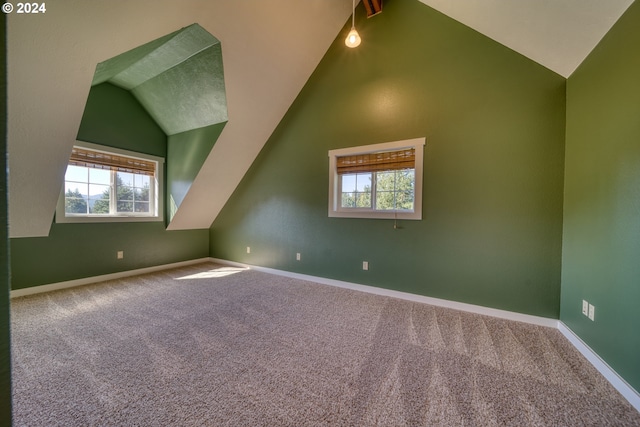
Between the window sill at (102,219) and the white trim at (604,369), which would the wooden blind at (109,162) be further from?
the white trim at (604,369)

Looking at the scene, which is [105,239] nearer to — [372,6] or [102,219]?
[102,219]

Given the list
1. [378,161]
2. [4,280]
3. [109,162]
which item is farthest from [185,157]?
[4,280]

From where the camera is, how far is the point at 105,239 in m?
3.68

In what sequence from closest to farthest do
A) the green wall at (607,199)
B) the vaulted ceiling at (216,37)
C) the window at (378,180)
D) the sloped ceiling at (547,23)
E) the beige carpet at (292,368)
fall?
the beige carpet at (292,368) < the green wall at (607,199) < the sloped ceiling at (547,23) < the vaulted ceiling at (216,37) < the window at (378,180)

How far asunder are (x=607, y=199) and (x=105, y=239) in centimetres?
574

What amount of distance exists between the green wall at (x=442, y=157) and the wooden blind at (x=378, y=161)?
19 cm

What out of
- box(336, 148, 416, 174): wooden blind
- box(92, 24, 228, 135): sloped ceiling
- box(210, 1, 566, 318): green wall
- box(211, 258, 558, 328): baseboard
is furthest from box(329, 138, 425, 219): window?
box(92, 24, 228, 135): sloped ceiling

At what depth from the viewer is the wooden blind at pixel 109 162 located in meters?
3.36

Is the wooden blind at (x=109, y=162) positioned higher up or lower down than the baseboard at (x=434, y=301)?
higher up

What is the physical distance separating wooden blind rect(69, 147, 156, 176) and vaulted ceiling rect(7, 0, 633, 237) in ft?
2.59

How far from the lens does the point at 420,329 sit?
228cm

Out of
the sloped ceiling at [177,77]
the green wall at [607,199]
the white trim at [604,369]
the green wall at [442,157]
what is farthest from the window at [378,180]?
the sloped ceiling at [177,77]

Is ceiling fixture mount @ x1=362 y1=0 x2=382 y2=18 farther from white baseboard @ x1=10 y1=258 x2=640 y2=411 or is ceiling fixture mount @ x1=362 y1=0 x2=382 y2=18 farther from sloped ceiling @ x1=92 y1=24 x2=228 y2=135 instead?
white baseboard @ x1=10 y1=258 x2=640 y2=411

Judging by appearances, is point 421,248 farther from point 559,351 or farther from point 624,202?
point 624,202
